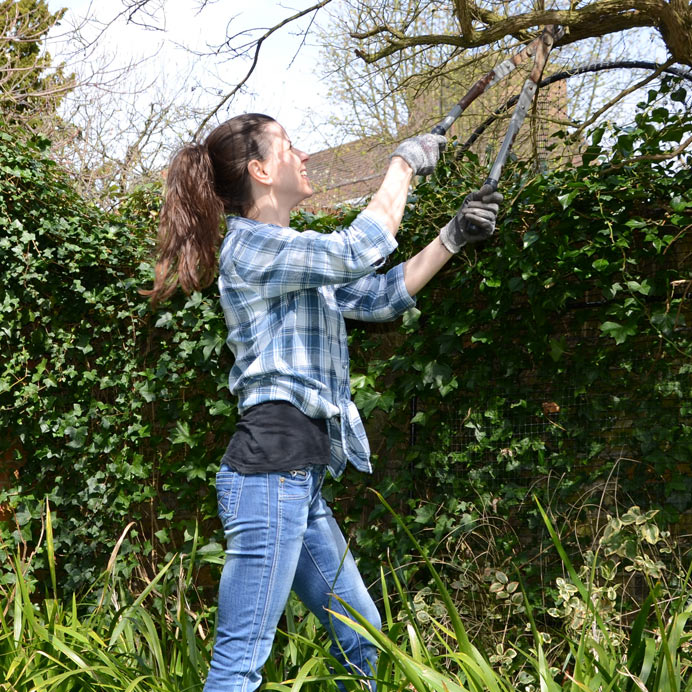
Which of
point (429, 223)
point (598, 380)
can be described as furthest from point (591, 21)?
point (598, 380)

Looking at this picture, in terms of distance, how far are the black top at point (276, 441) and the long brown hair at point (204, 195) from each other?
48 cm

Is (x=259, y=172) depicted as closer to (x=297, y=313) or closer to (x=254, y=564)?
(x=297, y=313)

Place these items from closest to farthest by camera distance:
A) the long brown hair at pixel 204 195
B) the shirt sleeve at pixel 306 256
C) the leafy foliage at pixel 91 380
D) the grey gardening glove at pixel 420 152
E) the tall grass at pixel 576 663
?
the tall grass at pixel 576 663 → the shirt sleeve at pixel 306 256 → the grey gardening glove at pixel 420 152 → the long brown hair at pixel 204 195 → the leafy foliage at pixel 91 380

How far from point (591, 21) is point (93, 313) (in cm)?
267

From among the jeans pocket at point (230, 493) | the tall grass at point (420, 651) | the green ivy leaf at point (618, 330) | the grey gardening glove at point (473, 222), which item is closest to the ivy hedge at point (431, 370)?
the green ivy leaf at point (618, 330)

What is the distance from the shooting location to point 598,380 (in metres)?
2.75

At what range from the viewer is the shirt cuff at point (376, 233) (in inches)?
75.2

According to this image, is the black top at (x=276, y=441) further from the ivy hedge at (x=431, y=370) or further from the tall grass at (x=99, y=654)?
the ivy hedge at (x=431, y=370)

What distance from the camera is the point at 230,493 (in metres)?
1.94

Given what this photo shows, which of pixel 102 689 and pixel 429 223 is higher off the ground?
pixel 429 223

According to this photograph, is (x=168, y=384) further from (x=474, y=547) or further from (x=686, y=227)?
(x=686, y=227)

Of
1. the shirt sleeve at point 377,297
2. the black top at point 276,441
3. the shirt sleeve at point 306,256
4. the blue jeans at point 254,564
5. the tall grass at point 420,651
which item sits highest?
the shirt sleeve at point 306,256

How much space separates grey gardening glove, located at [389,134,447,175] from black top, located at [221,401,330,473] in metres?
0.71

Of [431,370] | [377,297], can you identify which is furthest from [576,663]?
[431,370]
